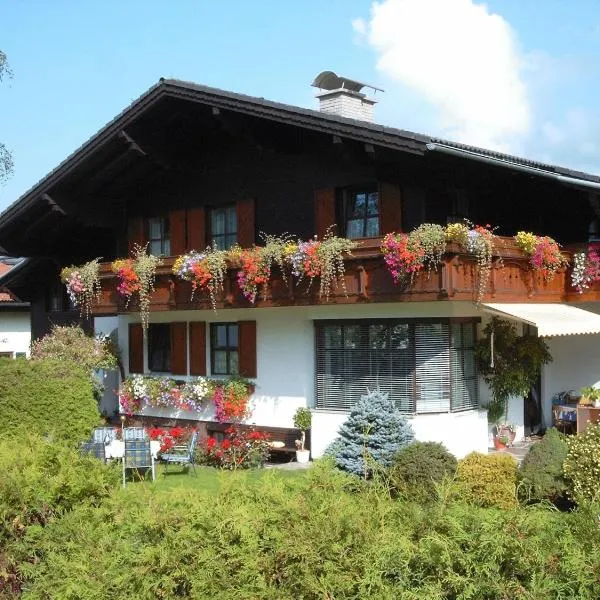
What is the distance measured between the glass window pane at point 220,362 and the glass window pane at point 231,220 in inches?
104

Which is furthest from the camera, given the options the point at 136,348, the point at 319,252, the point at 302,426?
the point at 136,348

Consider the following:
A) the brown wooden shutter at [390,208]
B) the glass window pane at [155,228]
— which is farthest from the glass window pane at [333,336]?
the glass window pane at [155,228]

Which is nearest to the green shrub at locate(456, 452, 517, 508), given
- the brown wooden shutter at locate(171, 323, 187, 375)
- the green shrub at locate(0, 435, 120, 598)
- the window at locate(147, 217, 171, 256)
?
the green shrub at locate(0, 435, 120, 598)

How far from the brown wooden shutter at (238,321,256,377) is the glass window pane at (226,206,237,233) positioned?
6.97 feet

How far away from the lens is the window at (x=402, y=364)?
605 inches

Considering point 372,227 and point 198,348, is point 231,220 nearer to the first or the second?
point 198,348

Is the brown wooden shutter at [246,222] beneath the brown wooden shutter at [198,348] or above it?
above

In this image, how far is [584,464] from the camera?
10.9 metres

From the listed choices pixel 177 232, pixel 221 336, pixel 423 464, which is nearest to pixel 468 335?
pixel 423 464

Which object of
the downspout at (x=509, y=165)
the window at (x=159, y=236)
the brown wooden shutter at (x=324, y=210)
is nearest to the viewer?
the downspout at (x=509, y=165)

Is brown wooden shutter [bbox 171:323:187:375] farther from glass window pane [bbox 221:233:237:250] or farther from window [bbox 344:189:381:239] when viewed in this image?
window [bbox 344:189:381:239]

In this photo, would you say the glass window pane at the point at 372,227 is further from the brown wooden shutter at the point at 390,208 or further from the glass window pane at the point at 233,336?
the glass window pane at the point at 233,336

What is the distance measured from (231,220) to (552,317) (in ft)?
23.4

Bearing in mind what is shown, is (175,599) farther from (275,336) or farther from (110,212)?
(110,212)
